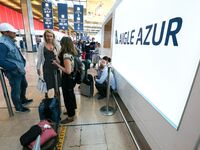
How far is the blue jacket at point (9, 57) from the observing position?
191 cm

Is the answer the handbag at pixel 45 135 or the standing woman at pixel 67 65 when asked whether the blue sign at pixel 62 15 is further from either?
the handbag at pixel 45 135

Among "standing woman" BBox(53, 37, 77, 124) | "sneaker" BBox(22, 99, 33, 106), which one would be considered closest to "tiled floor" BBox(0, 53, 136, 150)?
"sneaker" BBox(22, 99, 33, 106)

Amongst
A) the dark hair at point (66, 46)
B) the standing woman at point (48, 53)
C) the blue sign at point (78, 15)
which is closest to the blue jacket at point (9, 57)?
the standing woman at point (48, 53)

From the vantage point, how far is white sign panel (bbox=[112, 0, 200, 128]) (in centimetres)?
87

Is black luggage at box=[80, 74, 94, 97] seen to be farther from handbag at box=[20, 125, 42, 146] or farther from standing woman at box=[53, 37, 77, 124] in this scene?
handbag at box=[20, 125, 42, 146]

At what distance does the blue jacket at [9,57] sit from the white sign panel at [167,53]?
1.98 m

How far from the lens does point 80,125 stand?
2143 millimetres

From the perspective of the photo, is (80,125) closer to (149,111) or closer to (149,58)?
(149,111)

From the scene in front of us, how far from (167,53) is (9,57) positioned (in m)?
2.28

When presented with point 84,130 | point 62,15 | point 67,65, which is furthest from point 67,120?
point 62,15

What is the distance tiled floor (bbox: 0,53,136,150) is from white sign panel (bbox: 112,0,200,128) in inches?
33.3

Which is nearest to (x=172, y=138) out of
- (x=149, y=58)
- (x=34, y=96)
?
(x=149, y=58)

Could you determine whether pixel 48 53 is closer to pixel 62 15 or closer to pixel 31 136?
pixel 31 136

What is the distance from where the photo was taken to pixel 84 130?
6.66ft
